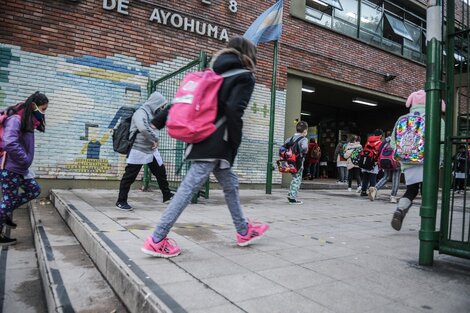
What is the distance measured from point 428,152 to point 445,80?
65 centimetres

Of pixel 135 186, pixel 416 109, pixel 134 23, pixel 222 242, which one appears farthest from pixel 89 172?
pixel 416 109

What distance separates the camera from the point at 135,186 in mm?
8594

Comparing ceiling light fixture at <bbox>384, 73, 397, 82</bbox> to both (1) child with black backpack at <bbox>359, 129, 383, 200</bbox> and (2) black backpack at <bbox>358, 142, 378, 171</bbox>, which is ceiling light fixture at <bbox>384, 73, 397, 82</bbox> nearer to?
(1) child with black backpack at <bbox>359, 129, 383, 200</bbox>

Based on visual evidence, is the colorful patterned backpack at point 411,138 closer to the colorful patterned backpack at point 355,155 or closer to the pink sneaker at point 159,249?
the pink sneaker at point 159,249

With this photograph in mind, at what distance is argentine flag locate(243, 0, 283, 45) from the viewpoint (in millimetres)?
8938

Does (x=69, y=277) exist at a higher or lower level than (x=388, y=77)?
lower

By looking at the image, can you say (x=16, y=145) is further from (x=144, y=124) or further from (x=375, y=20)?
(x=375, y=20)

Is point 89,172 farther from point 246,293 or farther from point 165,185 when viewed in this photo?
point 246,293

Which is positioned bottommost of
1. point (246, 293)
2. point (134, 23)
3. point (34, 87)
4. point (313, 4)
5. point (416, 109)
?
point (246, 293)

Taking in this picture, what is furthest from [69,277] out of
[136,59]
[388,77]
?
[388,77]

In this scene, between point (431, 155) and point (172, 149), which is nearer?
point (431, 155)

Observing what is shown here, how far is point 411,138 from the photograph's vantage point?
13.2ft

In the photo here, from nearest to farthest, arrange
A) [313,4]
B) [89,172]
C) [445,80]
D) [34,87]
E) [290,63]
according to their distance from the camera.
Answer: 1. [445,80]
2. [34,87]
3. [89,172]
4. [290,63]
5. [313,4]

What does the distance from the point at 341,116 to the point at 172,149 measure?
13369 mm
